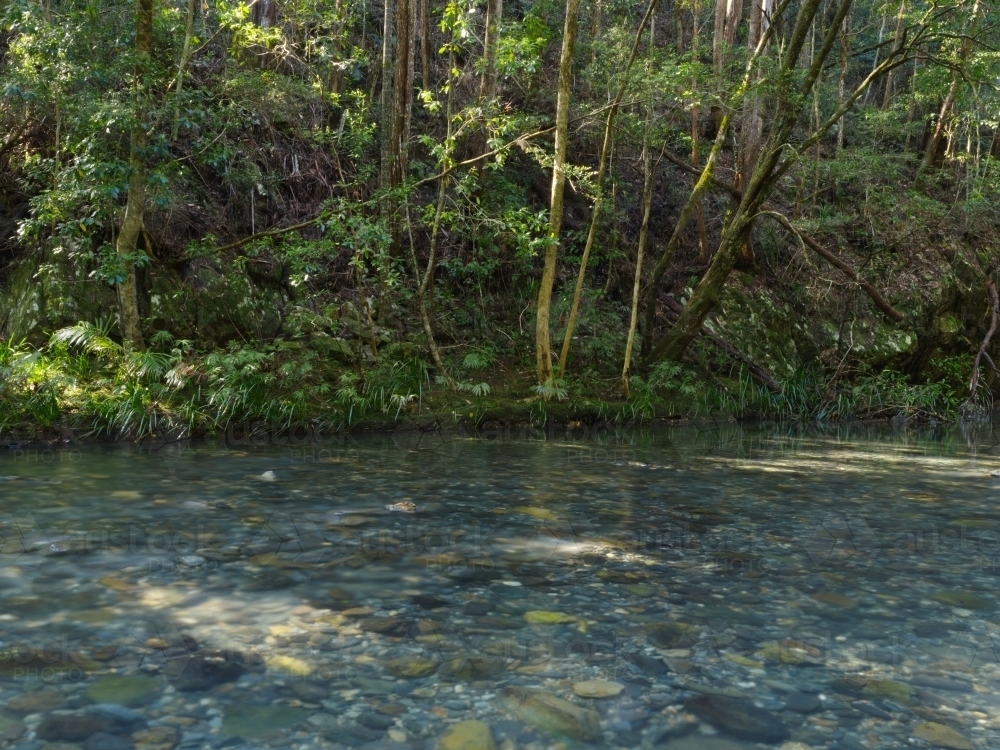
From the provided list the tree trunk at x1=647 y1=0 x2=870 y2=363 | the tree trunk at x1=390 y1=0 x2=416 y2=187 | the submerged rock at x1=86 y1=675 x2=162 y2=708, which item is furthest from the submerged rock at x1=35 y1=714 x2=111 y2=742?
the tree trunk at x1=647 y1=0 x2=870 y2=363

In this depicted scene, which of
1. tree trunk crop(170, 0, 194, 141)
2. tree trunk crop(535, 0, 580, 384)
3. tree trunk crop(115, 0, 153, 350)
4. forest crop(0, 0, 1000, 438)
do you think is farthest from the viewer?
tree trunk crop(535, 0, 580, 384)

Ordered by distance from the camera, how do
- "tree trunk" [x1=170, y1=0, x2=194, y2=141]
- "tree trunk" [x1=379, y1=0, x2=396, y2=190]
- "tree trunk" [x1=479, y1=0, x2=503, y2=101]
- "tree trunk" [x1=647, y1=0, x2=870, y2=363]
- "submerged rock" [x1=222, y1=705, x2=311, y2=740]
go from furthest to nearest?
"tree trunk" [x1=479, y1=0, x2=503, y2=101] < "tree trunk" [x1=379, y1=0, x2=396, y2=190] < "tree trunk" [x1=647, y1=0, x2=870, y2=363] < "tree trunk" [x1=170, y1=0, x2=194, y2=141] < "submerged rock" [x1=222, y1=705, x2=311, y2=740]

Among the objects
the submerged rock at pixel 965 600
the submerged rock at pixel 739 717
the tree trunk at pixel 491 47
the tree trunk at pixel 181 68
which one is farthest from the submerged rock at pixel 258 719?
the tree trunk at pixel 491 47

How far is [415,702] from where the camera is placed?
3182 mm

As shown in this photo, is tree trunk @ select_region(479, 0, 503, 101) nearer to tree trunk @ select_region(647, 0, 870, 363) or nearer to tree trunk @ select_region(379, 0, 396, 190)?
tree trunk @ select_region(379, 0, 396, 190)

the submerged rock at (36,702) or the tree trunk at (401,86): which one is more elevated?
the tree trunk at (401,86)

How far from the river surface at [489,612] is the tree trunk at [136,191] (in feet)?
10.4

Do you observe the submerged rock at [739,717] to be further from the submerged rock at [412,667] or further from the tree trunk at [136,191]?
the tree trunk at [136,191]

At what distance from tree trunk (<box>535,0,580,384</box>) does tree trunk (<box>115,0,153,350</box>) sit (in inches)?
205

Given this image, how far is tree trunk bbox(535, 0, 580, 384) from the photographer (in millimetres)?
11555

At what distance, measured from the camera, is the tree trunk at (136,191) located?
10.0m

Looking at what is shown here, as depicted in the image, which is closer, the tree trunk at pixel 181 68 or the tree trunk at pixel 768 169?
the tree trunk at pixel 181 68

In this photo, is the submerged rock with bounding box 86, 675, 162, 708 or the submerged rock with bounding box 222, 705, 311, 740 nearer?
the submerged rock with bounding box 222, 705, 311, 740

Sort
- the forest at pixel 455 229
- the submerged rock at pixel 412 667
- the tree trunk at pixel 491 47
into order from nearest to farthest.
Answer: the submerged rock at pixel 412 667 < the forest at pixel 455 229 < the tree trunk at pixel 491 47
